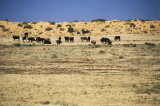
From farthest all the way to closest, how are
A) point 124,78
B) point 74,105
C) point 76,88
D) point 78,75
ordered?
point 78,75 → point 124,78 → point 76,88 → point 74,105

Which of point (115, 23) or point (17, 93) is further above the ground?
point (115, 23)

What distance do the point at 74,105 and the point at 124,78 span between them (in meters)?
5.41

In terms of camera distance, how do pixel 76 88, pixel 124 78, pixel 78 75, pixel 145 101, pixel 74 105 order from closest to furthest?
pixel 74 105
pixel 145 101
pixel 76 88
pixel 124 78
pixel 78 75

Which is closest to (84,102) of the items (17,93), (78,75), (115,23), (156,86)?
(17,93)

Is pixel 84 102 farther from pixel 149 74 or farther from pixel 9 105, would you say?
pixel 149 74

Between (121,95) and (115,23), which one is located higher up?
(115,23)

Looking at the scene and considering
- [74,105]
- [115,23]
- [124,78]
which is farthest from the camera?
[115,23]

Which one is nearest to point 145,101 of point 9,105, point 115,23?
point 9,105

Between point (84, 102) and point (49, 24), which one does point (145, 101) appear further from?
point (49, 24)

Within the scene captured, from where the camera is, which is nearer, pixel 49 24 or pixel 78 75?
pixel 78 75

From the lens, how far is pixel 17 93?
9023mm

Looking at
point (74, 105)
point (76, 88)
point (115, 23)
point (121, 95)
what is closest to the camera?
point (74, 105)

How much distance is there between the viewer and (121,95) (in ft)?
29.0

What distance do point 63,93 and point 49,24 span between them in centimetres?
6005
